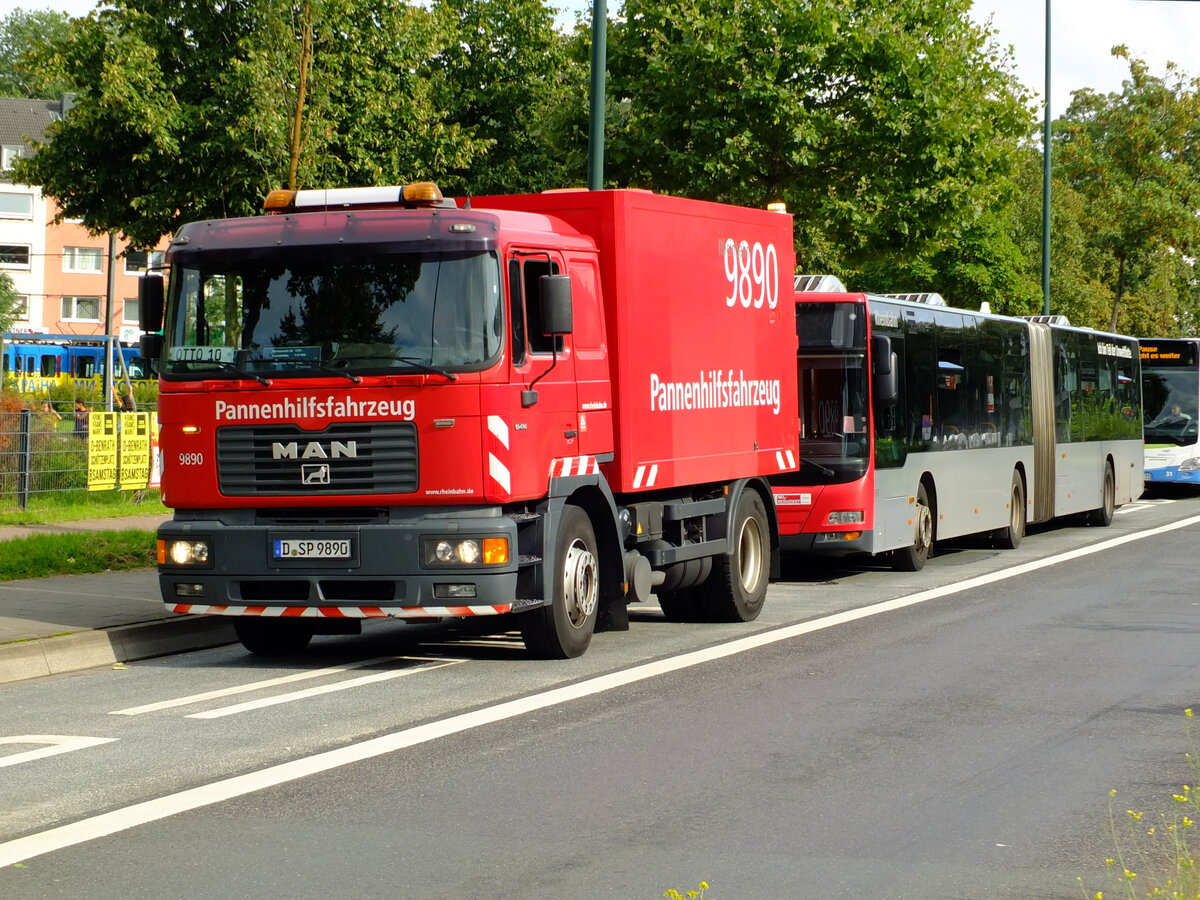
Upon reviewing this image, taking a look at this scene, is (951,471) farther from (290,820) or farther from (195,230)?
(290,820)

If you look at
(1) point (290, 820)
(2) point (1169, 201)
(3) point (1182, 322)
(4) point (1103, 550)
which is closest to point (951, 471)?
(4) point (1103, 550)

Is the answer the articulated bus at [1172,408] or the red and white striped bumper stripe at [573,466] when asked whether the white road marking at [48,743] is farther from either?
the articulated bus at [1172,408]

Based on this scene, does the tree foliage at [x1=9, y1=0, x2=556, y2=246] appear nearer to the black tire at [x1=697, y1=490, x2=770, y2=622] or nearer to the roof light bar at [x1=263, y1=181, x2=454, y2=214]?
the black tire at [x1=697, y1=490, x2=770, y2=622]

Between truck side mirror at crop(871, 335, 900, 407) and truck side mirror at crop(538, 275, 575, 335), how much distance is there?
286 inches

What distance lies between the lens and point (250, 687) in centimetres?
1041

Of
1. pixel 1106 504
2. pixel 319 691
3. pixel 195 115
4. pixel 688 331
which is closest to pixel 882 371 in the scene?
pixel 688 331

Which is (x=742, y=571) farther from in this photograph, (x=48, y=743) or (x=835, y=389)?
(x=48, y=743)

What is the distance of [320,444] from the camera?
35.4ft

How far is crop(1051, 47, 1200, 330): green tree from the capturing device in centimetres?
4778

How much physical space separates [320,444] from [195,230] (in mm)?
1681

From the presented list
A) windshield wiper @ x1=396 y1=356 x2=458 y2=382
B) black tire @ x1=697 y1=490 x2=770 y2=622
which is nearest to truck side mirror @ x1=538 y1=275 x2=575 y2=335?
windshield wiper @ x1=396 y1=356 x2=458 y2=382

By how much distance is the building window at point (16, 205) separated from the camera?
307ft

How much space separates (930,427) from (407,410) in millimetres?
9864

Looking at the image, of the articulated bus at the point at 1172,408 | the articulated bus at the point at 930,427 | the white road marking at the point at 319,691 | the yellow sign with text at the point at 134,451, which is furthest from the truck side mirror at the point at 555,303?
the articulated bus at the point at 1172,408
